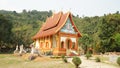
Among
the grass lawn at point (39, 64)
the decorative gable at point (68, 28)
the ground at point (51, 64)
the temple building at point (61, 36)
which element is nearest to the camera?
the ground at point (51, 64)

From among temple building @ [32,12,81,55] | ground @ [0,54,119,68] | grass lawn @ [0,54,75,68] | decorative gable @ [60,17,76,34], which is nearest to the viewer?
ground @ [0,54,119,68]

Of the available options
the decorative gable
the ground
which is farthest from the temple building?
the ground

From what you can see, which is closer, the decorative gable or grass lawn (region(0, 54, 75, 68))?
grass lawn (region(0, 54, 75, 68))

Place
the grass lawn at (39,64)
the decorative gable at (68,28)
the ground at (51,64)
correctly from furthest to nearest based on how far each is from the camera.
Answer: the decorative gable at (68,28)
the grass lawn at (39,64)
the ground at (51,64)

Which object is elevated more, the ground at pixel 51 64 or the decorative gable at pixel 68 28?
the decorative gable at pixel 68 28

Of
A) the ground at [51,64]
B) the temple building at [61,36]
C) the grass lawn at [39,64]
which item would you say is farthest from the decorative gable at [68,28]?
the grass lawn at [39,64]

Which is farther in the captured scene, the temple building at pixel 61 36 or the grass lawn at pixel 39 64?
the temple building at pixel 61 36

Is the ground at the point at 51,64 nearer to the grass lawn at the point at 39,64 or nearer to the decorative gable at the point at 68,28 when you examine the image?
the grass lawn at the point at 39,64

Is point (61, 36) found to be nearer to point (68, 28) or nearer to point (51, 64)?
point (68, 28)

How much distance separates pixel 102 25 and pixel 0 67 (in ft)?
90.8

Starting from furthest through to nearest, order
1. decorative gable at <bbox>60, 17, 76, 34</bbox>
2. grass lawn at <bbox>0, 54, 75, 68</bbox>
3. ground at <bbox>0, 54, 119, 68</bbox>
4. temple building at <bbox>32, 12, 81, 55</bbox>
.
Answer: decorative gable at <bbox>60, 17, 76, 34</bbox> < temple building at <bbox>32, 12, 81, 55</bbox> < grass lawn at <bbox>0, 54, 75, 68</bbox> < ground at <bbox>0, 54, 119, 68</bbox>

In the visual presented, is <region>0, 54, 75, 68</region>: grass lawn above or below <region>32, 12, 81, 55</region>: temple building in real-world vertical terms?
below

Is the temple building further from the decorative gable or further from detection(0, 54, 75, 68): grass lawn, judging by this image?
detection(0, 54, 75, 68): grass lawn

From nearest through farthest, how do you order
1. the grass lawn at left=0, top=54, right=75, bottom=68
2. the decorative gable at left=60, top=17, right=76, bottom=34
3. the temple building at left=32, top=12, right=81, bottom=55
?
the grass lawn at left=0, top=54, right=75, bottom=68, the temple building at left=32, top=12, right=81, bottom=55, the decorative gable at left=60, top=17, right=76, bottom=34
